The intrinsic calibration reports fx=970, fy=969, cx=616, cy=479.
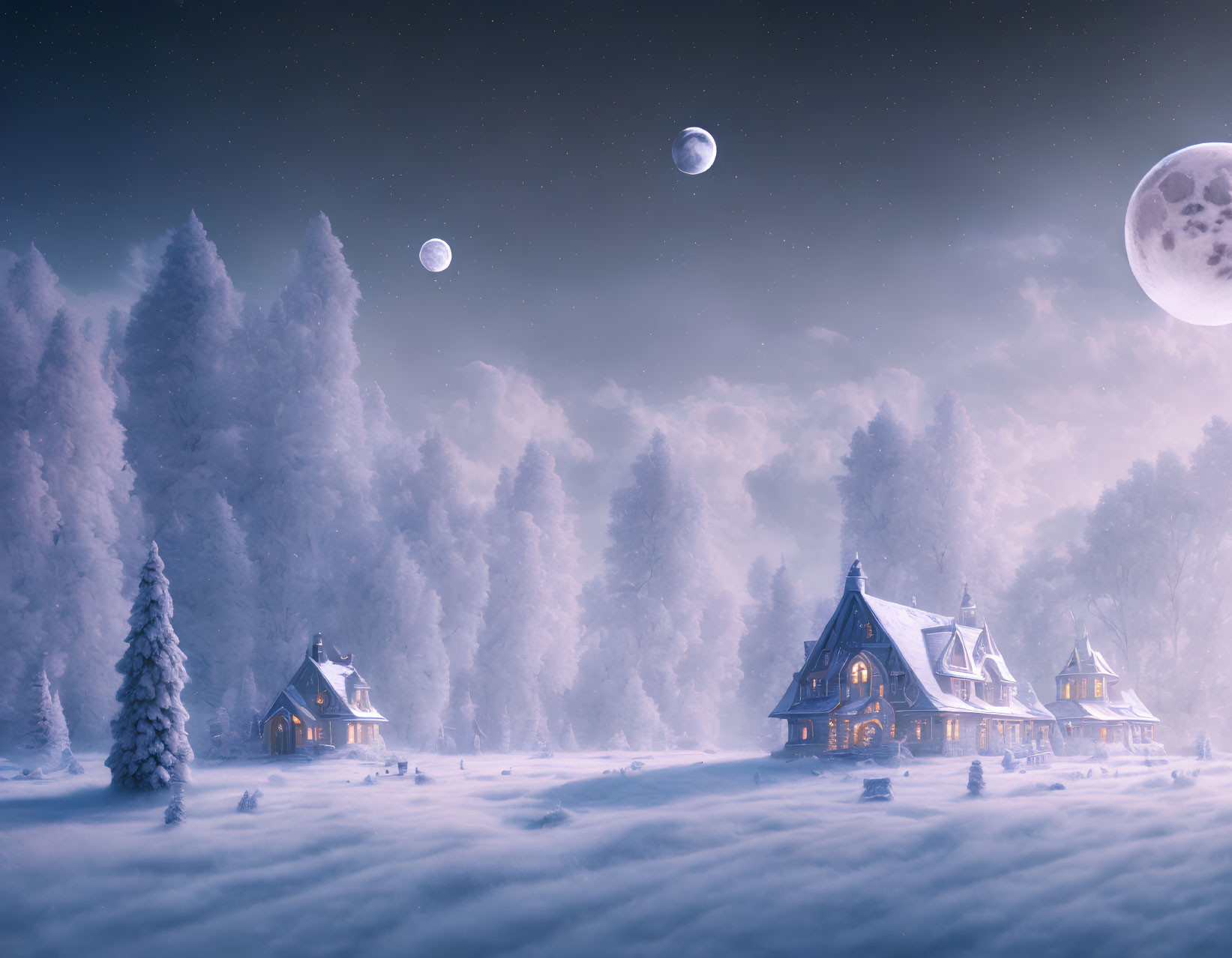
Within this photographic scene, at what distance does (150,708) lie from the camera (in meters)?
27.3

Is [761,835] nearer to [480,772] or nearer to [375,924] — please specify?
[375,924]

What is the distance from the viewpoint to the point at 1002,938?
20828 mm

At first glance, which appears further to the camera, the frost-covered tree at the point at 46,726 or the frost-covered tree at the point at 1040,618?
the frost-covered tree at the point at 1040,618

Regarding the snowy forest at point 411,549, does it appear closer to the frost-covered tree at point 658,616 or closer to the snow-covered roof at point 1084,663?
the frost-covered tree at point 658,616

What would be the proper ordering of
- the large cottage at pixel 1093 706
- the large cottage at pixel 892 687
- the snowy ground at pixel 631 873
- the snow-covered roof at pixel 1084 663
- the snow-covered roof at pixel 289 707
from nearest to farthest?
the snowy ground at pixel 631 873 → the large cottage at pixel 892 687 → the snow-covered roof at pixel 289 707 → the large cottage at pixel 1093 706 → the snow-covered roof at pixel 1084 663

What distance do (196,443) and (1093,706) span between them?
46871 millimetres

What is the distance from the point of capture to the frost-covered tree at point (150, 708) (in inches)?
1072

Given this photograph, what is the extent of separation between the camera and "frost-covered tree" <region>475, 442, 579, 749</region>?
2221 inches

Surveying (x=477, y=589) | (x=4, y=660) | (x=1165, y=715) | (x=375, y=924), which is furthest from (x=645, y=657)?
(x=375, y=924)

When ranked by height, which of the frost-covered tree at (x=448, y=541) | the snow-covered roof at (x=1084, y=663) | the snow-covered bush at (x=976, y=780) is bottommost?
the snow-covered bush at (x=976, y=780)

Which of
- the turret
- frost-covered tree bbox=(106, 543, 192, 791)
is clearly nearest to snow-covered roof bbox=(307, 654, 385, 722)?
frost-covered tree bbox=(106, 543, 192, 791)

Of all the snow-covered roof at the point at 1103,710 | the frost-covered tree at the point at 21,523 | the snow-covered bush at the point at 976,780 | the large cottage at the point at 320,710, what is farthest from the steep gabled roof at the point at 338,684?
the snow-covered roof at the point at 1103,710

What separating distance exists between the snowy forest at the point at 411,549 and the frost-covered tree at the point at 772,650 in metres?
0.19

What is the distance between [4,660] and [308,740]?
1444 centimetres
